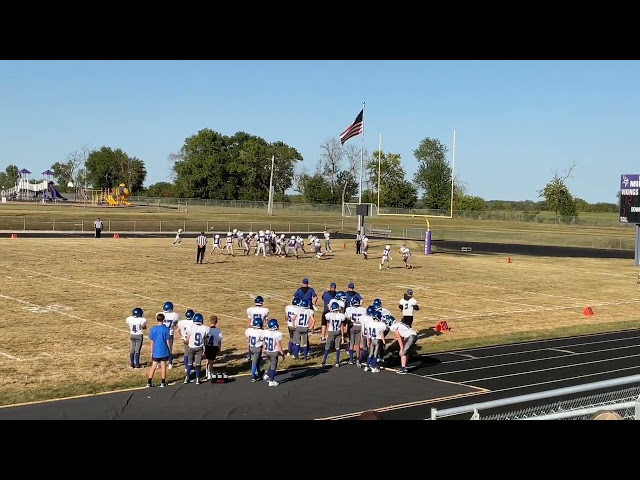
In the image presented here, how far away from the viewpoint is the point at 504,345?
20656 mm

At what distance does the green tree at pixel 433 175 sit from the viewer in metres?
85.9

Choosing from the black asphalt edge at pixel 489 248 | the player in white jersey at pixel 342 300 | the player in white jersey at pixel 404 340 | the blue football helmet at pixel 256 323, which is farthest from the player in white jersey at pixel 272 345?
the black asphalt edge at pixel 489 248

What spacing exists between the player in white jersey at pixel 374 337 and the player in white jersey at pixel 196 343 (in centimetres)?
369

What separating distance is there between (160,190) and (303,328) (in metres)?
103

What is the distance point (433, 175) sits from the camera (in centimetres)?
9112

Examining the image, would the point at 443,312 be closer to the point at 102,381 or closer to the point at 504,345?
the point at 504,345

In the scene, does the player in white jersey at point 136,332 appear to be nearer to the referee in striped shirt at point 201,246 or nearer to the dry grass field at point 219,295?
the dry grass field at point 219,295

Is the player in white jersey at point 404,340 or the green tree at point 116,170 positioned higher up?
the green tree at point 116,170

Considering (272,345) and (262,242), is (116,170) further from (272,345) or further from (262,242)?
(272,345)

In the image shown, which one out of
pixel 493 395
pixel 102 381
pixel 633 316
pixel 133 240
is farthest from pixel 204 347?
pixel 133 240

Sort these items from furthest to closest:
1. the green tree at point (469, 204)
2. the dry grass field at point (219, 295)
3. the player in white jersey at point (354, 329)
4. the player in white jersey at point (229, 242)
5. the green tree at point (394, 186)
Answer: the green tree at point (469, 204) → the green tree at point (394, 186) → the player in white jersey at point (229, 242) → the player in white jersey at point (354, 329) → the dry grass field at point (219, 295)

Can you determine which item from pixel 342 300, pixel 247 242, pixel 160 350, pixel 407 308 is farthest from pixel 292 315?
pixel 247 242
